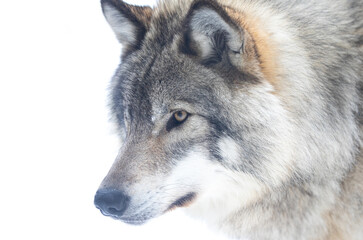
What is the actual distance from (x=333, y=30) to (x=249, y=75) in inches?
27.6

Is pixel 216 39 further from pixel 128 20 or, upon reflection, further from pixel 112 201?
pixel 112 201

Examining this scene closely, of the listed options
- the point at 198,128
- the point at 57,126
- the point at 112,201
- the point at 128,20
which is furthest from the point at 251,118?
the point at 57,126

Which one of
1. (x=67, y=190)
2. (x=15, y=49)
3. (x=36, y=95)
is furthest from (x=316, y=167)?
(x=15, y=49)

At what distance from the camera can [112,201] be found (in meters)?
2.43

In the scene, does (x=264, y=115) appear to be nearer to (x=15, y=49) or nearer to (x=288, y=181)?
(x=288, y=181)

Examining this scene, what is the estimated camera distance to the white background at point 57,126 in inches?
164

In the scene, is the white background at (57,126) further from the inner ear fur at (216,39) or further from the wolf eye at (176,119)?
the inner ear fur at (216,39)

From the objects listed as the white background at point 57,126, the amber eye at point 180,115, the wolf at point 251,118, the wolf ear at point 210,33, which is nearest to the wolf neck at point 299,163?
the wolf at point 251,118

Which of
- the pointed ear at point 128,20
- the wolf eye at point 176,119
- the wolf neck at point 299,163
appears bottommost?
the wolf neck at point 299,163

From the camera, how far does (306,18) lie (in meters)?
2.73

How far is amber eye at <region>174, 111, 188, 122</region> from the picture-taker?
251 cm

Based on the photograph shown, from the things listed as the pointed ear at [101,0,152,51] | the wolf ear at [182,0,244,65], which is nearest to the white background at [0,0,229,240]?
the pointed ear at [101,0,152,51]

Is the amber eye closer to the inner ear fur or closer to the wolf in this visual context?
the wolf

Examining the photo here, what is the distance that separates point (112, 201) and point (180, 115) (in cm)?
64
